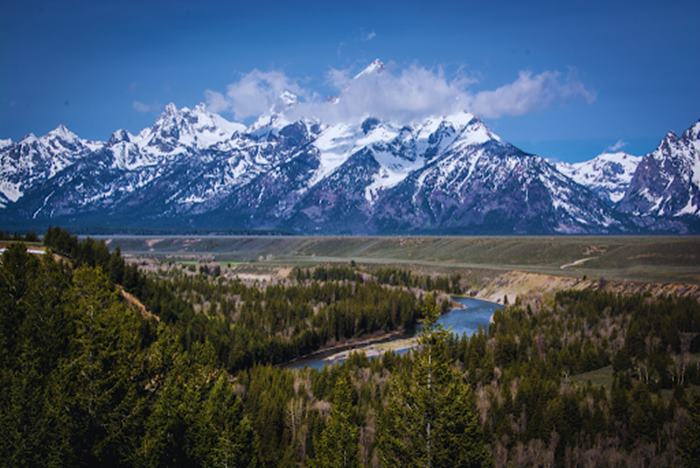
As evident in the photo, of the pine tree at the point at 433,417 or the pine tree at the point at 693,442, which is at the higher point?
the pine tree at the point at 433,417

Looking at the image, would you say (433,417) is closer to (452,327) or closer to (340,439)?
(340,439)

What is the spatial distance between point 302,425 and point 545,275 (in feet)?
443

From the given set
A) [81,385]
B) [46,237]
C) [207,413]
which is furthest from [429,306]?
[46,237]

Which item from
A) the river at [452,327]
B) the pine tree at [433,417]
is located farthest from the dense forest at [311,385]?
the river at [452,327]

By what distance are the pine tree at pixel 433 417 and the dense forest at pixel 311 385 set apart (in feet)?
0.33

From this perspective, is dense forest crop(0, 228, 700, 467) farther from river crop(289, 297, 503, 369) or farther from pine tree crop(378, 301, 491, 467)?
river crop(289, 297, 503, 369)

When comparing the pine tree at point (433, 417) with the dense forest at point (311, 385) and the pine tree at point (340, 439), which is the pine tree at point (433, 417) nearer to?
the dense forest at point (311, 385)

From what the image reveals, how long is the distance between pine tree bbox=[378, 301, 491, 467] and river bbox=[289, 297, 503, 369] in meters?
48.7

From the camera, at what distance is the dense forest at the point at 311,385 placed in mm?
36500

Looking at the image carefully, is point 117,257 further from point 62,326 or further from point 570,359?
point 570,359

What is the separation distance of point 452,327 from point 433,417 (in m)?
79.3

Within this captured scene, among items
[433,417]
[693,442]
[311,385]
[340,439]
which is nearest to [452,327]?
[311,385]

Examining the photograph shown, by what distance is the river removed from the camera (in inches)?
4296

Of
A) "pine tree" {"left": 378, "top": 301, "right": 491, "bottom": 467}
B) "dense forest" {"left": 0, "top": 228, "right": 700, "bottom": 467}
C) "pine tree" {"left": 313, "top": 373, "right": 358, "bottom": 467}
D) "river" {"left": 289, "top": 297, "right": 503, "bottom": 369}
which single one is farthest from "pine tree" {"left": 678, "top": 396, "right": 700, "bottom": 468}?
"river" {"left": 289, "top": 297, "right": 503, "bottom": 369}
